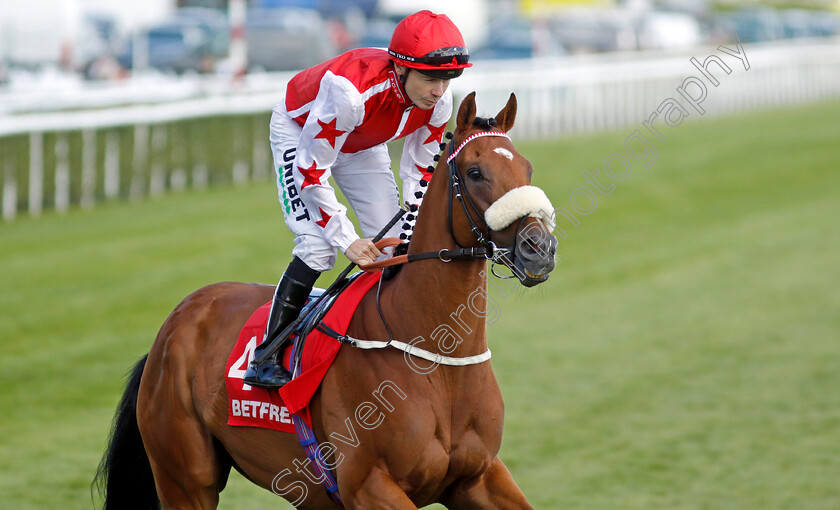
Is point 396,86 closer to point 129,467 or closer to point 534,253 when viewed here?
point 534,253

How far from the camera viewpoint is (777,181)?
47.4 ft

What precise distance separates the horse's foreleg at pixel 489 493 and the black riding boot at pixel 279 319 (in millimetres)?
720

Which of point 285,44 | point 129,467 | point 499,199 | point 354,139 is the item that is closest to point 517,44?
point 285,44

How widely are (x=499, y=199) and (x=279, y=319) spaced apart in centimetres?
103

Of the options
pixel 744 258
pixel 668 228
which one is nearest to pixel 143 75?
pixel 668 228

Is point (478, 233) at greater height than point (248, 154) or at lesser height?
greater

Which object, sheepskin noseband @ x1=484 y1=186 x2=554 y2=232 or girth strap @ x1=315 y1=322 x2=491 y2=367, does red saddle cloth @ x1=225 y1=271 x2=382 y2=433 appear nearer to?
girth strap @ x1=315 y1=322 x2=491 y2=367

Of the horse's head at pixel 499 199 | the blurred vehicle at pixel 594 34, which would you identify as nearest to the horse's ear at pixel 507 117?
the horse's head at pixel 499 199

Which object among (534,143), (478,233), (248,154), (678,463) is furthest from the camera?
(534,143)

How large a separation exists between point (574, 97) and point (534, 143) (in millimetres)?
2461

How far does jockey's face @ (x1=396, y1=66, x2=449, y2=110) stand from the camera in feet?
11.1

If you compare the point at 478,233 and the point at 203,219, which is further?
the point at 203,219

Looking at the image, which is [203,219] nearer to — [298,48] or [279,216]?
[279,216]

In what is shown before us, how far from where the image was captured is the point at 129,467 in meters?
4.26
